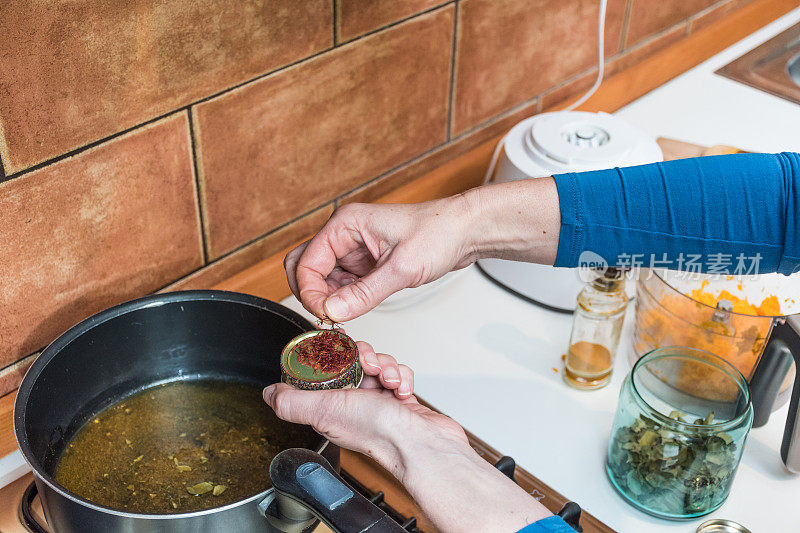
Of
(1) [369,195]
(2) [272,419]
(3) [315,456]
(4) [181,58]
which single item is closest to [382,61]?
(1) [369,195]

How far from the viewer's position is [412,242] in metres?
0.88

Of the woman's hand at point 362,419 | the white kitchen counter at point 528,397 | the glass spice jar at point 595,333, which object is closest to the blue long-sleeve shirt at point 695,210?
the glass spice jar at point 595,333

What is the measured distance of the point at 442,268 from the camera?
90 centimetres

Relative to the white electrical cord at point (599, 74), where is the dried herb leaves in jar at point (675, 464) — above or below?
below

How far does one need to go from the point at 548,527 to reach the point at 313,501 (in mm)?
181

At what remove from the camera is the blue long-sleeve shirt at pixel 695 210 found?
0.92 metres

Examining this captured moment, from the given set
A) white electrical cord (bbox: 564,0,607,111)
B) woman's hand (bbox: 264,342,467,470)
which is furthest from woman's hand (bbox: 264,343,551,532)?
white electrical cord (bbox: 564,0,607,111)

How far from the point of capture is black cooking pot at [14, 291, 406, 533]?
0.65m

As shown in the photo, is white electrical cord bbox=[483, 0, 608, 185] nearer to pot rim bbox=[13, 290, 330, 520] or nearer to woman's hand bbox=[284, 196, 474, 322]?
woman's hand bbox=[284, 196, 474, 322]

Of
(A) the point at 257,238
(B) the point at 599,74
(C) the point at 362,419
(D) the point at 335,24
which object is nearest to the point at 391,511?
(C) the point at 362,419

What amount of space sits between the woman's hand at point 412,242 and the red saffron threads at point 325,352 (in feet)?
0.07

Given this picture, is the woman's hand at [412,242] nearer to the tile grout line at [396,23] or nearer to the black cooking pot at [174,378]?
the black cooking pot at [174,378]

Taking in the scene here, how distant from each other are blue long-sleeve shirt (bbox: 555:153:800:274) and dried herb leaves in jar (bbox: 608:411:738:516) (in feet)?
0.65

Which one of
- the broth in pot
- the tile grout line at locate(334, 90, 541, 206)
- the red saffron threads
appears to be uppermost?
the red saffron threads
